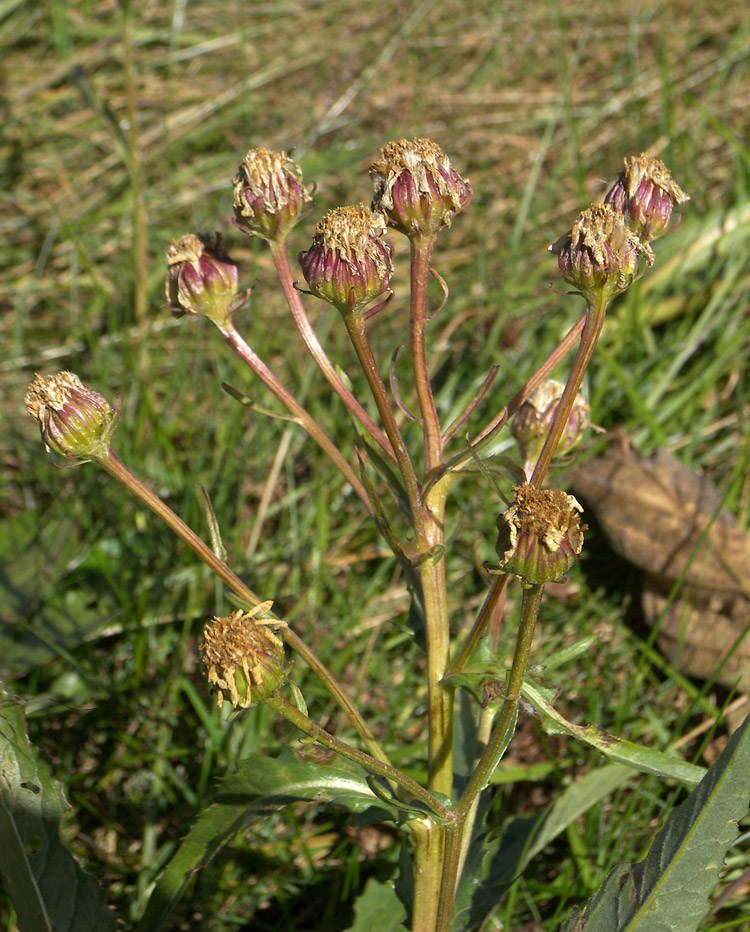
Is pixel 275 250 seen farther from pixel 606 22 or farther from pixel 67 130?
pixel 606 22

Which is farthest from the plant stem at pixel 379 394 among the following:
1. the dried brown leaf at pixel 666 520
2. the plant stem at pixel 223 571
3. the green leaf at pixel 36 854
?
the dried brown leaf at pixel 666 520

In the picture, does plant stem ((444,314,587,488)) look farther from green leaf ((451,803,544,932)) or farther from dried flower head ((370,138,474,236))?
green leaf ((451,803,544,932))

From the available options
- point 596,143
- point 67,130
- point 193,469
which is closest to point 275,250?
point 193,469

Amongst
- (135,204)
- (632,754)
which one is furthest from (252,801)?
(135,204)

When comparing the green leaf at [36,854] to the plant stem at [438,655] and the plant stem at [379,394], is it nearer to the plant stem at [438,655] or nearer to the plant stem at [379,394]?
the plant stem at [438,655]

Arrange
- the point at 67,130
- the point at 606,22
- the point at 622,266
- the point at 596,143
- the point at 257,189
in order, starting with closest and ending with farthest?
the point at 622,266 < the point at 257,189 < the point at 596,143 < the point at 67,130 < the point at 606,22

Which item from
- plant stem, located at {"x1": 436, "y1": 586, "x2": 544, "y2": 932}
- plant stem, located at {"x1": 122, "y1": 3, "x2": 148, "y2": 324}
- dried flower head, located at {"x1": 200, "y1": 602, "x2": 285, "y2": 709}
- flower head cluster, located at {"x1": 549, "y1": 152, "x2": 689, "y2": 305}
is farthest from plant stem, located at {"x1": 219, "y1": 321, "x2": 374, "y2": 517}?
plant stem, located at {"x1": 122, "y1": 3, "x2": 148, "y2": 324}
